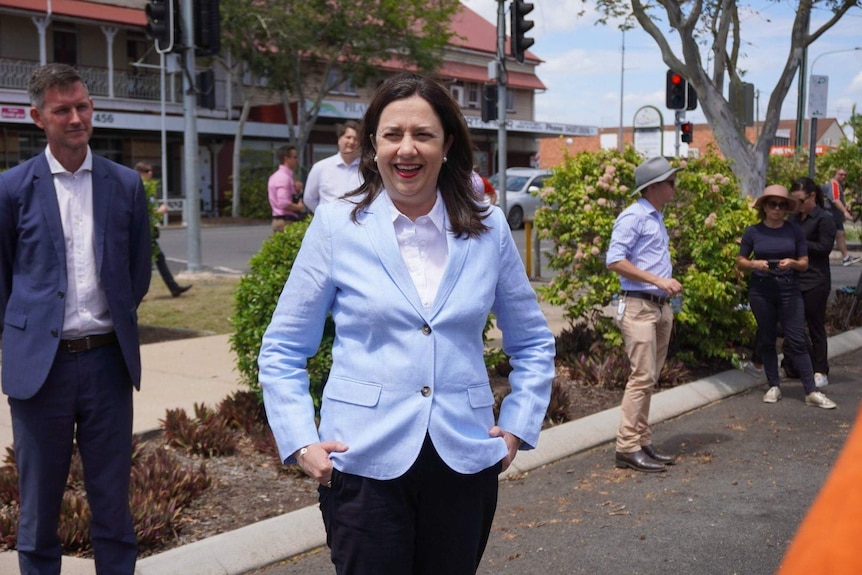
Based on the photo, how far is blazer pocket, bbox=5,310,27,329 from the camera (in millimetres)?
3787

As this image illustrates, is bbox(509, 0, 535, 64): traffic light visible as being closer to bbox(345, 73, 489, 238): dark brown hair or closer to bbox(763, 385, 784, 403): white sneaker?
bbox(763, 385, 784, 403): white sneaker

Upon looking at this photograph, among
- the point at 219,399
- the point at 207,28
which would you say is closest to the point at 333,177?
the point at 219,399

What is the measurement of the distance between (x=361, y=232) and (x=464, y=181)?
15.7 inches

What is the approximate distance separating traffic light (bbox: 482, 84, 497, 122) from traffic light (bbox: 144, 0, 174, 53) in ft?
17.8

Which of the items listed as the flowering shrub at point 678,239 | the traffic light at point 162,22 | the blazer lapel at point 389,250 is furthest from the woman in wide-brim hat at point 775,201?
the traffic light at point 162,22

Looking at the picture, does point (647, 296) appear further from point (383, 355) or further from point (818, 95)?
point (818, 95)

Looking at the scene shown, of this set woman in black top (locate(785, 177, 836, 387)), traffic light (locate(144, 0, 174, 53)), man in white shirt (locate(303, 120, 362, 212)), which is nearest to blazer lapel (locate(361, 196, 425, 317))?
man in white shirt (locate(303, 120, 362, 212))

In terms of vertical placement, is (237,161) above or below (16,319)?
above

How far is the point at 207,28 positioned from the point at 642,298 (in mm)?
9673

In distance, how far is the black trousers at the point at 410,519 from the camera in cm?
267

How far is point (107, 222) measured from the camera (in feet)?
12.9

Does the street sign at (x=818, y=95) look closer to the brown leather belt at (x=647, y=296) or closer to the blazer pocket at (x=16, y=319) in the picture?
the brown leather belt at (x=647, y=296)

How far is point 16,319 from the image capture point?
381 centimetres

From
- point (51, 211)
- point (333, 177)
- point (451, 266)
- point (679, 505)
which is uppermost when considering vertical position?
point (333, 177)
